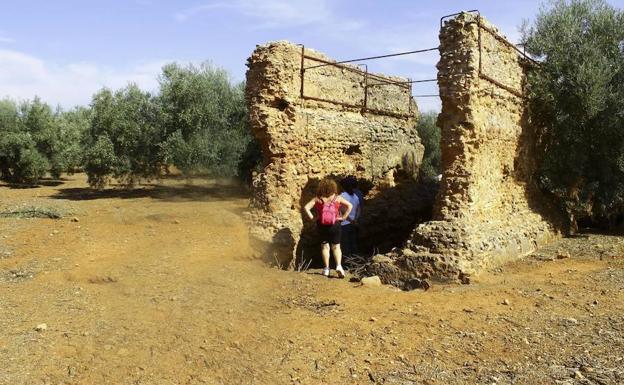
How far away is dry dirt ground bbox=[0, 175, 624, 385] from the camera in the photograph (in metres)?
5.00

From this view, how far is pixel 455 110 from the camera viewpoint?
30.8ft

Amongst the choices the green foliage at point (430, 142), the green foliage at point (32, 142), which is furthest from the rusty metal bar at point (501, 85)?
the green foliage at point (32, 142)

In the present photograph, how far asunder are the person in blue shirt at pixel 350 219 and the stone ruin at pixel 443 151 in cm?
64

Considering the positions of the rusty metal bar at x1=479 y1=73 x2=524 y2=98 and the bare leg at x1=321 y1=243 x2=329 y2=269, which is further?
the rusty metal bar at x1=479 y1=73 x2=524 y2=98

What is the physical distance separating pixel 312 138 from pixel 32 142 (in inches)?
774

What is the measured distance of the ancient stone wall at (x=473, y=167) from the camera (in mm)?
8641

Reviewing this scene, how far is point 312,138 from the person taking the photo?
445 inches

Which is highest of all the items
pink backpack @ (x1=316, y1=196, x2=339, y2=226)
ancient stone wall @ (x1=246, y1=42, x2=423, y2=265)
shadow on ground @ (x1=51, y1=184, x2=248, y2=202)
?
ancient stone wall @ (x1=246, y1=42, x2=423, y2=265)

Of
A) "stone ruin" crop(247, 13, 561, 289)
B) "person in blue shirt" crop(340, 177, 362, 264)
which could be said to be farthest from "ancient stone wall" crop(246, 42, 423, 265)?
"person in blue shirt" crop(340, 177, 362, 264)

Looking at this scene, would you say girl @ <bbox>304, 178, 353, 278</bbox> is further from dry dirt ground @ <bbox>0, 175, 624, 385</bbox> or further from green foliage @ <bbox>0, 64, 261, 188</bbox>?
green foliage @ <bbox>0, 64, 261, 188</bbox>

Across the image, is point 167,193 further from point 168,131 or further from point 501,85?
point 501,85

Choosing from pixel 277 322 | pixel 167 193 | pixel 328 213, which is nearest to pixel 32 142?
pixel 167 193

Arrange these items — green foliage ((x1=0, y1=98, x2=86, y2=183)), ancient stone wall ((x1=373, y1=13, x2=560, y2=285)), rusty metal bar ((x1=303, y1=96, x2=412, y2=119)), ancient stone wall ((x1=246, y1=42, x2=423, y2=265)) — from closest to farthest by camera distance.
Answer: ancient stone wall ((x1=373, y1=13, x2=560, y2=285)) < ancient stone wall ((x1=246, y1=42, x2=423, y2=265)) < rusty metal bar ((x1=303, y1=96, x2=412, y2=119)) < green foliage ((x1=0, y1=98, x2=86, y2=183))

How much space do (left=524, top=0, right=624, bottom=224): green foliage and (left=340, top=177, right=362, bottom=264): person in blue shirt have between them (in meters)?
4.52
